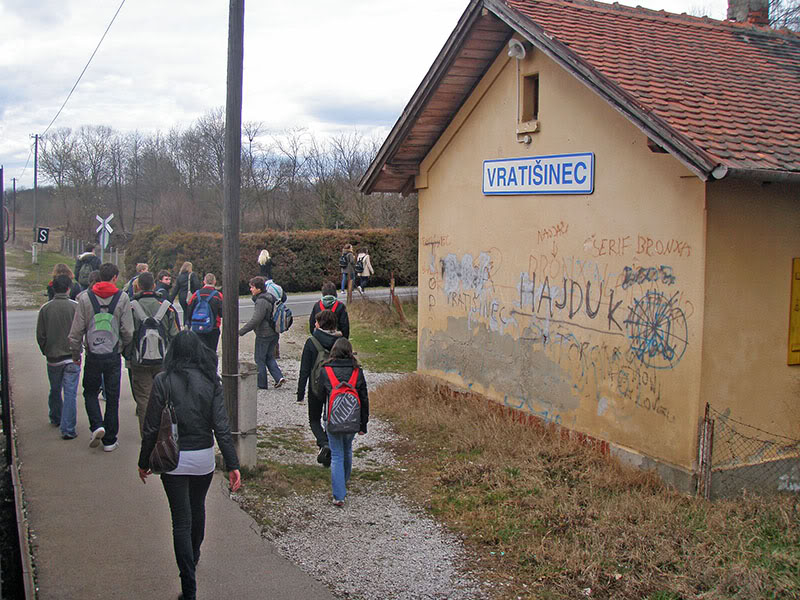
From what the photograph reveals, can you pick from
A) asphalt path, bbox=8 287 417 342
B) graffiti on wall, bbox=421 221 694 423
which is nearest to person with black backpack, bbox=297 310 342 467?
graffiti on wall, bbox=421 221 694 423

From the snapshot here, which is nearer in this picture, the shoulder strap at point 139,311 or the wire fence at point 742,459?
the wire fence at point 742,459

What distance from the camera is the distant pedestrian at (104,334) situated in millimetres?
7746

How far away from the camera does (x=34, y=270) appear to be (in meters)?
39.7

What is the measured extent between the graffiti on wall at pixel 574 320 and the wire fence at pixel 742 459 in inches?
17.5

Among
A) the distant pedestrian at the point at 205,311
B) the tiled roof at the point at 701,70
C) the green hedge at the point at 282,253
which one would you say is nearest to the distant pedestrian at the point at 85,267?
the distant pedestrian at the point at 205,311

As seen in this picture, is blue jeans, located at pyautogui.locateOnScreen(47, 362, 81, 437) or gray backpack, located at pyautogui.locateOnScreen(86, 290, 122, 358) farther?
blue jeans, located at pyautogui.locateOnScreen(47, 362, 81, 437)

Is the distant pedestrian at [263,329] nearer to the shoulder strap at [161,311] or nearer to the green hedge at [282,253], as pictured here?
the shoulder strap at [161,311]

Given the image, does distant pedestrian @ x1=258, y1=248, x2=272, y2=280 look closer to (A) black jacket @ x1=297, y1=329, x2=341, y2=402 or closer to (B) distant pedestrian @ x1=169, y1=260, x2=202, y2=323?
(B) distant pedestrian @ x1=169, y1=260, x2=202, y2=323

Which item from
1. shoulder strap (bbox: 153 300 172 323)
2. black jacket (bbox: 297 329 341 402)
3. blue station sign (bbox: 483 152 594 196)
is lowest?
black jacket (bbox: 297 329 341 402)

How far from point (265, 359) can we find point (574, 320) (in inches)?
206

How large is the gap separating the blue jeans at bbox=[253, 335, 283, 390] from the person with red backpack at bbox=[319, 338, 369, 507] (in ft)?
15.3

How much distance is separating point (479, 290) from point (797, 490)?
405 centimetres

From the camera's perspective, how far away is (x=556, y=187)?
8.25 metres

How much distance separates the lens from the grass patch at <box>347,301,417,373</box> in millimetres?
14578
